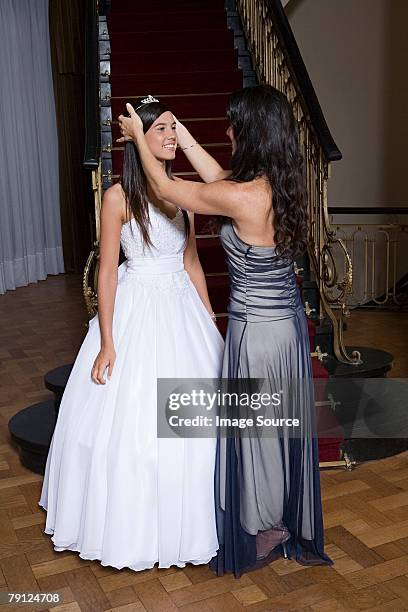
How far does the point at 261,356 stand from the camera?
3.00 meters

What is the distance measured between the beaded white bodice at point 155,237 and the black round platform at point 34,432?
1.28 metres

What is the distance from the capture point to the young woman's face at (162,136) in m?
3.03

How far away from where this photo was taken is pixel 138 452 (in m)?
3.04

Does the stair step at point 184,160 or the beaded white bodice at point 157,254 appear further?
the stair step at point 184,160

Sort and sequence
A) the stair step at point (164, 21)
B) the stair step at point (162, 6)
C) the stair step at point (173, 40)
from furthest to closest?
the stair step at point (162, 6) → the stair step at point (164, 21) → the stair step at point (173, 40)

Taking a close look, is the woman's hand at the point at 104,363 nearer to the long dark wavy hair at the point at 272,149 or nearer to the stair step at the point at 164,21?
the long dark wavy hair at the point at 272,149

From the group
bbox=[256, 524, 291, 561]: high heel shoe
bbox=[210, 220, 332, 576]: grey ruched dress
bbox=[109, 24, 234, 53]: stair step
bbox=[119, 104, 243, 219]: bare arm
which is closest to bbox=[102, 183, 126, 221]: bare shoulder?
bbox=[119, 104, 243, 219]: bare arm

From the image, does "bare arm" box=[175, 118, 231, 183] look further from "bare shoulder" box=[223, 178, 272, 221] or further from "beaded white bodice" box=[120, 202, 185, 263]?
"bare shoulder" box=[223, 178, 272, 221]

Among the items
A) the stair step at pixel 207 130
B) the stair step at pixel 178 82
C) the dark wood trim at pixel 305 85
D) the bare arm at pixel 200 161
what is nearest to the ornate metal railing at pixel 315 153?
the dark wood trim at pixel 305 85

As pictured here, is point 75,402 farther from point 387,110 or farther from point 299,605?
point 387,110

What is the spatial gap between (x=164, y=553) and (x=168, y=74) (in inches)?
166

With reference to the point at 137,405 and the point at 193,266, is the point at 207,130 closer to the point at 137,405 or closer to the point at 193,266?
the point at 193,266

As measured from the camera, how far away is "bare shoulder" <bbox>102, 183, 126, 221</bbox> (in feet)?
10.1

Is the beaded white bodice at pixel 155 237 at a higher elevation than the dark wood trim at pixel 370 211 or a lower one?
higher
